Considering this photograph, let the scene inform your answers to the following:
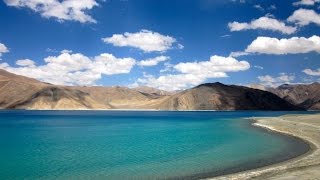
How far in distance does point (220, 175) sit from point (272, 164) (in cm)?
660

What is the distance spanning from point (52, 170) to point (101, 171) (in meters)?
3.72

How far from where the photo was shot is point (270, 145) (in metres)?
44.9

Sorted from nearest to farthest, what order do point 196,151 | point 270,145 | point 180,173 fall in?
point 180,173
point 196,151
point 270,145

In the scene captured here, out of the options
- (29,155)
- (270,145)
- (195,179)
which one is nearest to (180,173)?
(195,179)

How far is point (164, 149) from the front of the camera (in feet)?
138

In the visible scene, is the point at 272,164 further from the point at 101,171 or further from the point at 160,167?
the point at 101,171

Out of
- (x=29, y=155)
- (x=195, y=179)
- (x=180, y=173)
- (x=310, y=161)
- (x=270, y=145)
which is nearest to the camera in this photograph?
(x=195, y=179)

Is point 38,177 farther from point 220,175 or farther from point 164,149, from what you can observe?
point 164,149

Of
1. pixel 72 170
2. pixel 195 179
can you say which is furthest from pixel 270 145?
pixel 72 170

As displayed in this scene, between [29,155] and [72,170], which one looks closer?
[72,170]

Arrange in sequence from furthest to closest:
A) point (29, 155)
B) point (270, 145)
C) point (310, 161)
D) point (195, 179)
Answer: point (270, 145)
point (29, 155)
point (310, 161)
point (195, 179)

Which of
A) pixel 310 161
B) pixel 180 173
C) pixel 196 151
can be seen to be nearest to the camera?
pixel 180 173

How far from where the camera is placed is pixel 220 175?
26.6 meters

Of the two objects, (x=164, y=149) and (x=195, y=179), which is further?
A: (x=164, y=149)
